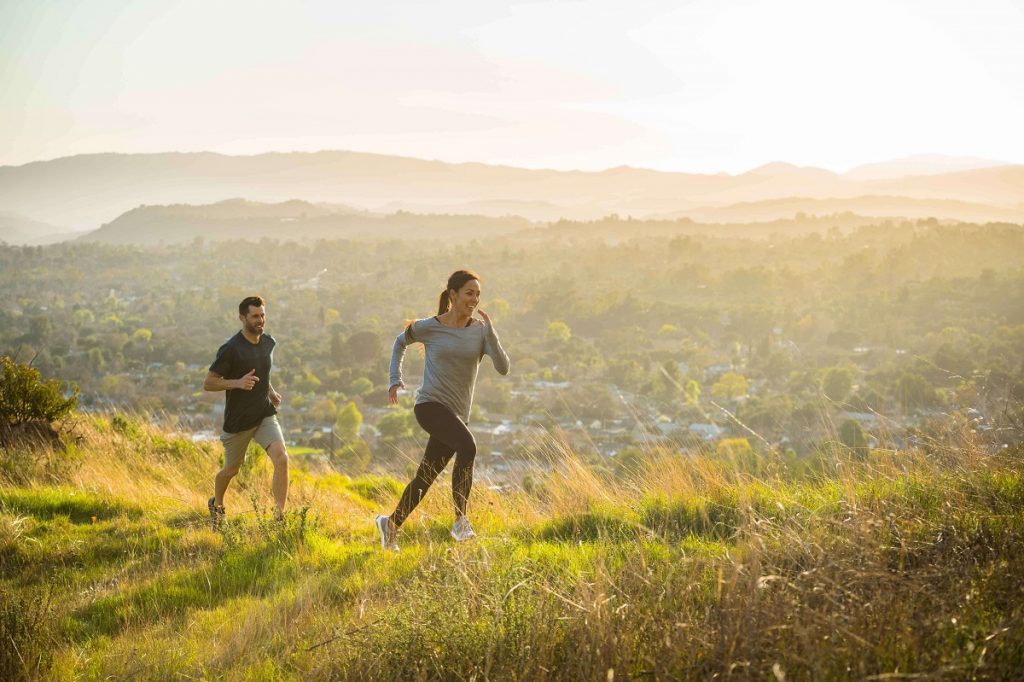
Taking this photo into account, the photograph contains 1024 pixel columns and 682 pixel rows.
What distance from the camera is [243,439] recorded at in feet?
18.3

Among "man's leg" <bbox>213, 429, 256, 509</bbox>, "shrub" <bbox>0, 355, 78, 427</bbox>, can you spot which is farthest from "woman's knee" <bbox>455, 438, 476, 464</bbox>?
"shrub" <bbox>0, 355, 78, 427</bbox>

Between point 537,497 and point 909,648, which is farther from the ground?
point 909,648

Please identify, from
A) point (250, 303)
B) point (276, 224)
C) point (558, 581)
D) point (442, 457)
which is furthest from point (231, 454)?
point (276, 224)

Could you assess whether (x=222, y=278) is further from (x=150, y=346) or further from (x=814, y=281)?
(x=814, y=281)

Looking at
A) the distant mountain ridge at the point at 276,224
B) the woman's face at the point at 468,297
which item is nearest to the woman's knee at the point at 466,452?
the woman's face at the point at 468,297

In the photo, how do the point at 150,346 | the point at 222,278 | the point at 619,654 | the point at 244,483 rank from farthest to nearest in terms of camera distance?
the point at 222,278 → the point at 150,346 → the point at 244,483 → the point at 619,654

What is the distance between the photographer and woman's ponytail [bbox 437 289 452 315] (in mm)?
5168

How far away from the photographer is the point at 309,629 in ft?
11.1

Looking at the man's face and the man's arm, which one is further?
the man's face

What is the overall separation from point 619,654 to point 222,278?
111119 millimetres

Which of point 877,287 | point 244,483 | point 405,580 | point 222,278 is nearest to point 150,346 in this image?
point 222,278

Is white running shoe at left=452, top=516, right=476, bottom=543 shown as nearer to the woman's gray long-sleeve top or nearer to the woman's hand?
the woman's gray long-sleeve top

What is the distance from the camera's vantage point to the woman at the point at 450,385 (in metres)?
4.84

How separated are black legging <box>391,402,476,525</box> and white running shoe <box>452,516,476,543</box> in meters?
0.09
